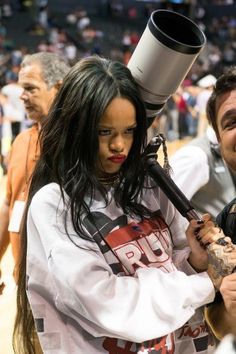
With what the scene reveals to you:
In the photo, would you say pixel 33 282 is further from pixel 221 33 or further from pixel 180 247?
pixel 221 33

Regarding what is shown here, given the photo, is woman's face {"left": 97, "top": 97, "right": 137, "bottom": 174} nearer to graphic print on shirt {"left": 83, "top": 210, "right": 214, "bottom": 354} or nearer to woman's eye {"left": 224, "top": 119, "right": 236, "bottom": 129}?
graphic print on shirt {"left": 83, "top": 210, "right": 214, "bottom": 354}

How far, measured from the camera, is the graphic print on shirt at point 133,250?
1.03m

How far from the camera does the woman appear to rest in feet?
3.13

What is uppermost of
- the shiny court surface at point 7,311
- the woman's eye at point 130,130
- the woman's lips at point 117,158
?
the woman's eye at point 130,130

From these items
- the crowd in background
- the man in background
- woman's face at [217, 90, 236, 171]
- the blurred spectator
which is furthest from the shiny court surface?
the crowd in background

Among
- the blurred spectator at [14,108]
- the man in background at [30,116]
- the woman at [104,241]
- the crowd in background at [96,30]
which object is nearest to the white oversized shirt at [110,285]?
the woman at [104,241]

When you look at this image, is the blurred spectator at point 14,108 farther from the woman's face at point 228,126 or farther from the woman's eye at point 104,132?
the woman's eye at point 104,132

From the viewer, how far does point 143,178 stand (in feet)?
3.80

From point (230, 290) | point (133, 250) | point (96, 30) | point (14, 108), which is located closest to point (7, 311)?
point (133, 250)

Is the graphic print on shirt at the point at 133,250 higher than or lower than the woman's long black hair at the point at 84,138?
lower

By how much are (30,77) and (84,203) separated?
1267 millimetres

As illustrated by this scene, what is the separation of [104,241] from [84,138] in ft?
0.65

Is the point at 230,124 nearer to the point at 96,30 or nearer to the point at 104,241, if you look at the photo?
the point at 104,241

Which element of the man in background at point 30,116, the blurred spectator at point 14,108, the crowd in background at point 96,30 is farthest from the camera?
the crowd in background at point 96,30
